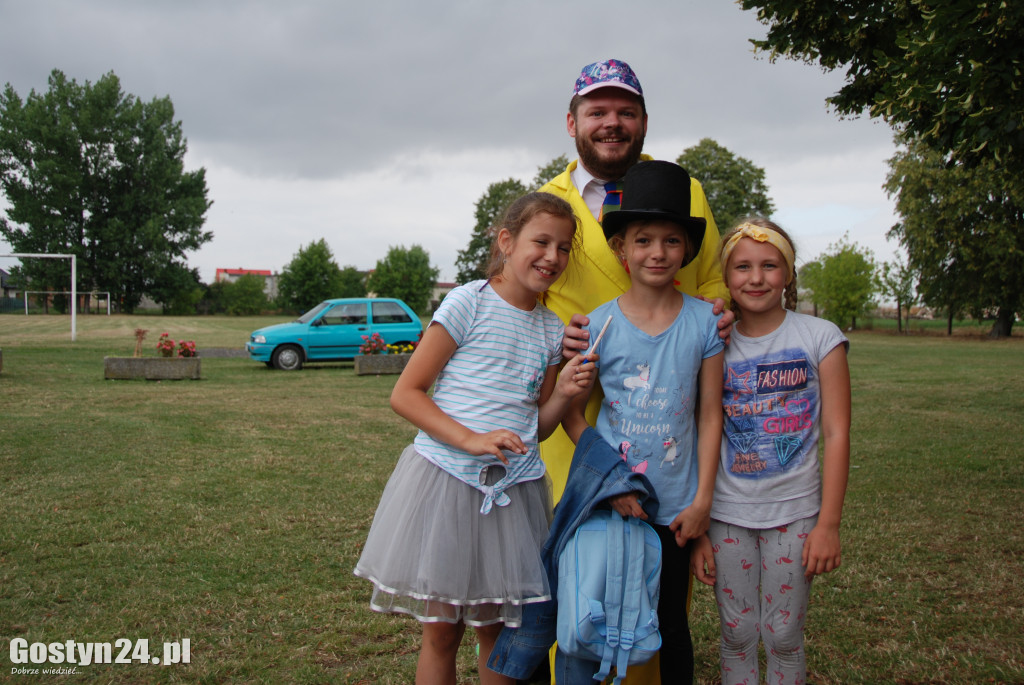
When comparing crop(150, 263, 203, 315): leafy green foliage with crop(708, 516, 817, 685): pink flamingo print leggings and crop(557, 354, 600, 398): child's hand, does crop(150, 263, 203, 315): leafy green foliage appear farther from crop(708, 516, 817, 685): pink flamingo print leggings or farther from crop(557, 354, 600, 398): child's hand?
crop(708, 516, 817, 685): pink flamingo print leggings

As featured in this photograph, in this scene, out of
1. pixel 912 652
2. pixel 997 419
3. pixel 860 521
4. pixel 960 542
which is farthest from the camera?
pixel 997 419

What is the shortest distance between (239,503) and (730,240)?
15.4 ft

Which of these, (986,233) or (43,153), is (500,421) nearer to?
(986,233)

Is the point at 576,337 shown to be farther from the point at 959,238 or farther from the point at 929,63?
the point at 959,238

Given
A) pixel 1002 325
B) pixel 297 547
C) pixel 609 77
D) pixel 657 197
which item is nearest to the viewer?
pixel 657 197

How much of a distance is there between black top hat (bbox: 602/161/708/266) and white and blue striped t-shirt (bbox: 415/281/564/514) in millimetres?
482

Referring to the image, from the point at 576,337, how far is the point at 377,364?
14.9m

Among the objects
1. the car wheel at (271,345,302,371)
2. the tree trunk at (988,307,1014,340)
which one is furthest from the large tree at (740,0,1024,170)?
the tree trunk at (988,307,1014,340)

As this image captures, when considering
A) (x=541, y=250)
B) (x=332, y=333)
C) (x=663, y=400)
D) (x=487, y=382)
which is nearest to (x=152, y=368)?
(x=332, y=333)

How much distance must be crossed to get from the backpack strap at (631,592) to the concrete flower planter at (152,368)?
14.2 meters

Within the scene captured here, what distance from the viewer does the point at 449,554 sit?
2301 millimetres

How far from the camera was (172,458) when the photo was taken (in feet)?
24.3

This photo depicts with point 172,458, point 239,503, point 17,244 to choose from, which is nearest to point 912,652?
point 239,503

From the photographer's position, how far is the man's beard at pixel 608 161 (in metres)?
2.90
